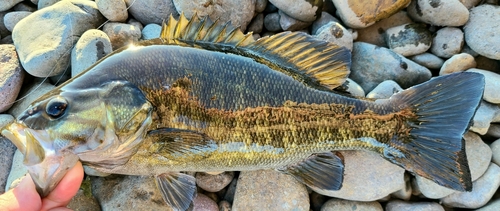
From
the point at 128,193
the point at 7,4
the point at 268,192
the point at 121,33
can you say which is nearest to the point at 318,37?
the point at 268,192

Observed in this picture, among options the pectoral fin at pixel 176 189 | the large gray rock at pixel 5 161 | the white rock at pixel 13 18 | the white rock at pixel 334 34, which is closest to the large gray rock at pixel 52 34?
the white rock at pixel 13 18

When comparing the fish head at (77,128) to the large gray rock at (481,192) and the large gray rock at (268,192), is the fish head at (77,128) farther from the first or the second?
the large gray rock at (481,192)

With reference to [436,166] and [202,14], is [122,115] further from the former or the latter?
[436,166]

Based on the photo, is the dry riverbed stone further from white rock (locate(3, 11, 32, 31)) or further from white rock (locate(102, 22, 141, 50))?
white rock (locate(3, 11, 32, 31))

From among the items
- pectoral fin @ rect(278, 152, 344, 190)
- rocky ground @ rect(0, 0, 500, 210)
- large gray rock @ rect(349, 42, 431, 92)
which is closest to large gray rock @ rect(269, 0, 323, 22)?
rocky ground @ rect(0, 0, 500, 210)

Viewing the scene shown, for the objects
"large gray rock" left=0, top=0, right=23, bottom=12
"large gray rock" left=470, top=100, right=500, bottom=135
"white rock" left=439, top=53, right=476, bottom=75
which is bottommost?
"large gray rock" left=470, top=100, right=500, bottom=135

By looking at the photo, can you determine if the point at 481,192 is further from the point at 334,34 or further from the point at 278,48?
the point at 278,48

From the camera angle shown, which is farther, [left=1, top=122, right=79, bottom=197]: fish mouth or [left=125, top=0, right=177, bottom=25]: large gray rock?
[left=125, top=0, right=177, bottom=25]: large gray rock
